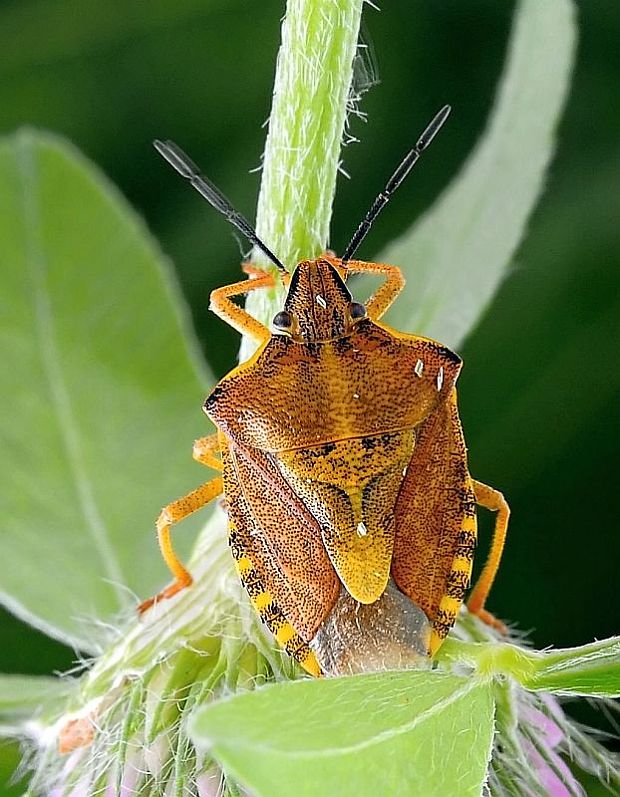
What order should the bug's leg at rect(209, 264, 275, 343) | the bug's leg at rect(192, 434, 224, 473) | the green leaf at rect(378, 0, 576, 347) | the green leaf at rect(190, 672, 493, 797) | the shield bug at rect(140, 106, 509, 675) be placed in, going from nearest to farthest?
the green leaf at rect(190, 672, 493, 797) < the shield bug at rect(140, 106, 509, 675) < the bug's leg at rect(209, 264, 275, 343) < the bug's leg at rect(192, 434, 224, 473) < the green leaf at rect(378, 0, 576, 347)

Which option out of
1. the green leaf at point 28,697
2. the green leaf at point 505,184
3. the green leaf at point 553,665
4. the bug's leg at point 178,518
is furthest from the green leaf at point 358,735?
the green leaf at point 505,184

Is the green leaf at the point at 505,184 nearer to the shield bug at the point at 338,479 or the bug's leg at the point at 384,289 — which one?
the bug's leg at the point at 384,289

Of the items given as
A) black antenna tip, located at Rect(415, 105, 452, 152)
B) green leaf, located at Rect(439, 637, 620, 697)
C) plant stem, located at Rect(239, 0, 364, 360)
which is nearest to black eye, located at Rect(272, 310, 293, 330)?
plant stem, located at Rect(239, 0, 364, 360)

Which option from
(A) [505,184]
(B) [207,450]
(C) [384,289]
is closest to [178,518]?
(B) [207,450]

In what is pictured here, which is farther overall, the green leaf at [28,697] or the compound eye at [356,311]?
the green leaf at [28,697]

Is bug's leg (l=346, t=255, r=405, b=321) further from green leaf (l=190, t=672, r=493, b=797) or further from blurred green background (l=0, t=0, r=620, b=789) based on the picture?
blurred green background (l=0, t=0, r=620, b=789)

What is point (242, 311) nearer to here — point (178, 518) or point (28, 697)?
point (178, 518)
